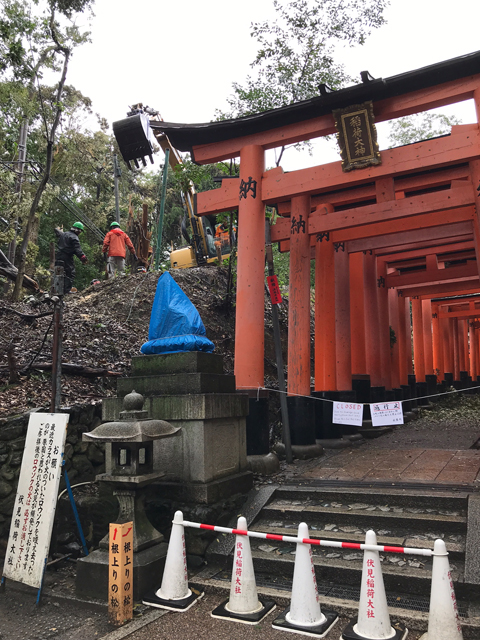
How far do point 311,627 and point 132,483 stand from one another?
2.03m

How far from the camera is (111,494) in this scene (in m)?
5.52

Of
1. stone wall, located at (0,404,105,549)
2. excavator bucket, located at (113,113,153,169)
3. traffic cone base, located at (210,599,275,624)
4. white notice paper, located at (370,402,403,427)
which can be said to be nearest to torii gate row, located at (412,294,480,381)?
excavator bucket, located at (113,113,153,169)

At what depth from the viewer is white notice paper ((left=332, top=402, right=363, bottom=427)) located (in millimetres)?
7037

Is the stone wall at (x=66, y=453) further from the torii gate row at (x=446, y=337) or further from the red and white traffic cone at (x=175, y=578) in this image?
the torii gate row at (x=446, y=337)

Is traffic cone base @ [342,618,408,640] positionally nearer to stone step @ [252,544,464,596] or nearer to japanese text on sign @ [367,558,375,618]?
japanese text on sign @ [367,558,375,618]

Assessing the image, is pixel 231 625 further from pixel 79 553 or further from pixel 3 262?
pixel 3 262

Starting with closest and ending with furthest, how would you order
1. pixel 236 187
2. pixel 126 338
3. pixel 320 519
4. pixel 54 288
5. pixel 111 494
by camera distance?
pixel 320 519
pixel 111 494
pixel 54 288
pixel 236 187
pixel 126 338

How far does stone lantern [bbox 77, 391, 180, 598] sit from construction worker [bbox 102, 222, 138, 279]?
1096cm

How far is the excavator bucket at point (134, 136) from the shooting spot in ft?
39.1

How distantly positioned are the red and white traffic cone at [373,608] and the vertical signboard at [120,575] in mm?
1855

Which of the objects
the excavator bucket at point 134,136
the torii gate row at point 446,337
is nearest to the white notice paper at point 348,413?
the excavator bucket at point 134,136

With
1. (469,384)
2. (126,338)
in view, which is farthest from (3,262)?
(469,384)

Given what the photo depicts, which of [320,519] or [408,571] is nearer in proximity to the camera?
[408,571]

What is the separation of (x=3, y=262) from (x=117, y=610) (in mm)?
9058
